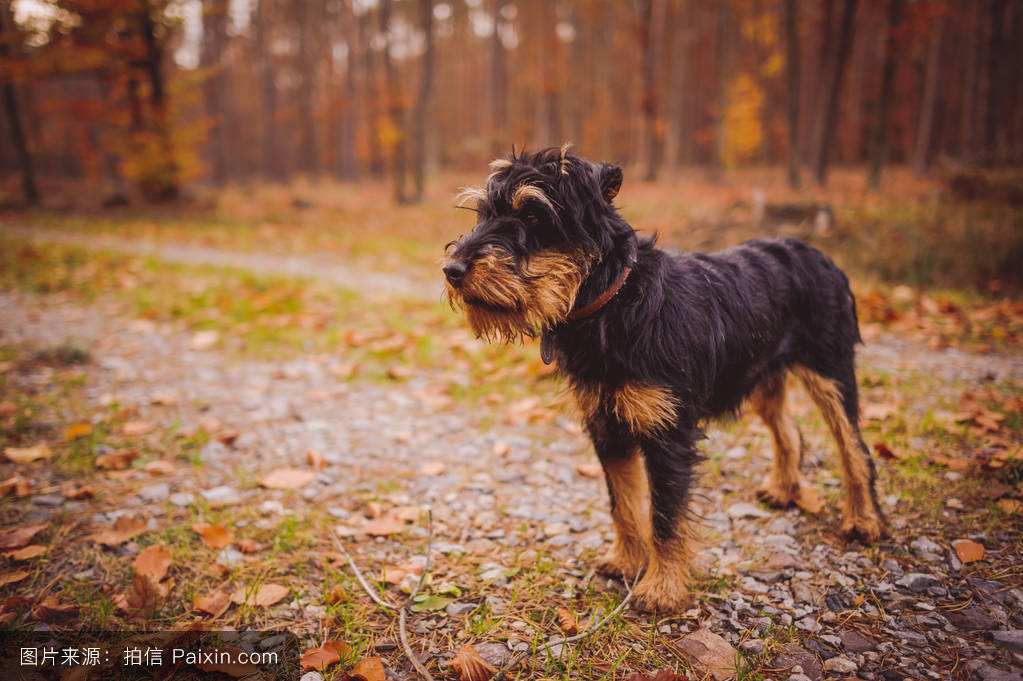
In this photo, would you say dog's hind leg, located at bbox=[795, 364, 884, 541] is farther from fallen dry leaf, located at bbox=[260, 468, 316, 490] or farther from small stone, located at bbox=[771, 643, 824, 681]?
fallen dry leaf, located at bbox=[260, 468, 316, 490]

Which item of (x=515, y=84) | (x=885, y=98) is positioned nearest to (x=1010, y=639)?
(x=885, y=98)

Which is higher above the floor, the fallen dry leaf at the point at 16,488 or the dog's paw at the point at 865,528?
the fallen dry leaf at the point at 16,488

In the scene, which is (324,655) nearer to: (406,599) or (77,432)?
(406,599)

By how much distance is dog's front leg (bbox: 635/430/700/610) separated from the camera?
2.61 metres

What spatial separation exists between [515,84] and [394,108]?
2607cm

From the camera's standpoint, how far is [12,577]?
106 inches

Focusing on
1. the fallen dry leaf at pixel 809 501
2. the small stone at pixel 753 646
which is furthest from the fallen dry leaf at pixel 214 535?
the fallen dry leaf at pixel 809 501

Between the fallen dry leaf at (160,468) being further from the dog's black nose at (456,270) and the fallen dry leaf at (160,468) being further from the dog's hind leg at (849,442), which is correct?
the dog's hind leg at (849,442)

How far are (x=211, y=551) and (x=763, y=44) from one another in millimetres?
39196

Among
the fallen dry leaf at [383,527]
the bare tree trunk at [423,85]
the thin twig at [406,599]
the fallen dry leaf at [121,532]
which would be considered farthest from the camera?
the bare tree trunk at [423,85]

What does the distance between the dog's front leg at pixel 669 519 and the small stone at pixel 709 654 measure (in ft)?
0.67

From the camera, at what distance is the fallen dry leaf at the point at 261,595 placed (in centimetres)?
264

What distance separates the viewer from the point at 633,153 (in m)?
41.8

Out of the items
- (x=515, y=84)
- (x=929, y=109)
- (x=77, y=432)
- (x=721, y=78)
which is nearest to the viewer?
(x=77, y=432)
